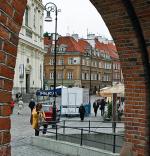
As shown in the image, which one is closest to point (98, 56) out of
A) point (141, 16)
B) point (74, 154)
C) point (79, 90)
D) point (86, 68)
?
point (86, 68)

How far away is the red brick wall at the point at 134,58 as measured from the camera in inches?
253

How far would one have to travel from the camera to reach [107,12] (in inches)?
260

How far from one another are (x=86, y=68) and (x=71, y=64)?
15.1 feet

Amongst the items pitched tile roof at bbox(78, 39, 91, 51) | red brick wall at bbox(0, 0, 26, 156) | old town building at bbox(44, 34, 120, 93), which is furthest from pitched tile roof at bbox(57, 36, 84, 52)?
red brick wall at bbox(0, 0, 26, 156)

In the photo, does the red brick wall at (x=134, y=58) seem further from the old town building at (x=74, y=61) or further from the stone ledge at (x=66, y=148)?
the old town building at (x=74, y=61)

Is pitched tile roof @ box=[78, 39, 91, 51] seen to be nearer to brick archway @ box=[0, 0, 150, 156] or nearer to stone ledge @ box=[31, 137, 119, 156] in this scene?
stone ledge @ box=[31, 137, 119, 156]

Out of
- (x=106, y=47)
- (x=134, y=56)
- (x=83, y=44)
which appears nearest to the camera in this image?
(x=134, y=56)

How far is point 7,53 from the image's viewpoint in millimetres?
3248

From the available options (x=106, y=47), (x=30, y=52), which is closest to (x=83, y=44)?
(x=106, y=47)

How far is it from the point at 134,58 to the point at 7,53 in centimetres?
370

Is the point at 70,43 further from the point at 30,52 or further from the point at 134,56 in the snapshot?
the point at 134,56

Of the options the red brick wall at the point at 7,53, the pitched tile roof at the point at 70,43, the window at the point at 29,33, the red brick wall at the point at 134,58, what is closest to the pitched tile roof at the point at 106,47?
the pitched tile roof at the point at 70,43

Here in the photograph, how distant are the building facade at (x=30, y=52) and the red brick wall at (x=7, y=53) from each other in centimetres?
5237

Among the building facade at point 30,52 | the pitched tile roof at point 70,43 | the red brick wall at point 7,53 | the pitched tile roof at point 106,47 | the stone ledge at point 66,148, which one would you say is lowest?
the stone ledge at point 66,148
